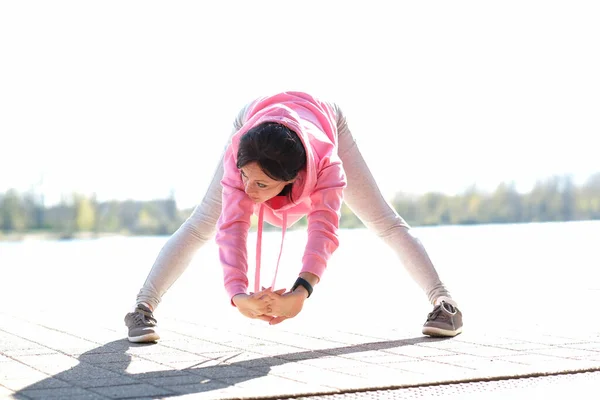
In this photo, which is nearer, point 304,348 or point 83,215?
point 304,348

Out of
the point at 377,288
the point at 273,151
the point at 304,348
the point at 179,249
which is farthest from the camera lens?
the point at 377,288

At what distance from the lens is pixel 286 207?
2.98 metres

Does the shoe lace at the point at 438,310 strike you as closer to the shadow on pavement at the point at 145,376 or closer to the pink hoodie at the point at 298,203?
the shadow on pavement at the point at 145,376

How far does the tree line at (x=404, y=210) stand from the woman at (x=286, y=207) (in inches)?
636

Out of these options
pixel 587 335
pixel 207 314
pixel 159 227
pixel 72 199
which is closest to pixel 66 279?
pixel 207 314

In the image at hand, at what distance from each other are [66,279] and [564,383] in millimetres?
6174

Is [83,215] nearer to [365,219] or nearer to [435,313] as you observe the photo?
[365,219]

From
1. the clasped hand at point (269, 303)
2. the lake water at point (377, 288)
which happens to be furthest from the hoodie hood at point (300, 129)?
the lake water at point (377, 288)

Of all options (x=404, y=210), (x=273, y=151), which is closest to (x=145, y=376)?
(x=273, y=151)

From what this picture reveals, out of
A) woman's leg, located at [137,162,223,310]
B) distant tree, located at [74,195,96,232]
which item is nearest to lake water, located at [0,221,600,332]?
woman's leg, located at [137,162,223,310]

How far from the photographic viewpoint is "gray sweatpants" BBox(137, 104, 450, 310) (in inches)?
140

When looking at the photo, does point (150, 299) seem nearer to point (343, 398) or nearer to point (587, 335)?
point (343, 398)

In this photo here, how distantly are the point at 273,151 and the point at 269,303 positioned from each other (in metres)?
0.48

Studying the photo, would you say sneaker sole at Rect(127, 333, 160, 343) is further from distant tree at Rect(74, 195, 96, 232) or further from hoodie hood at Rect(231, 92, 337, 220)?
distant tree at Rect(74, 195, 96, 232)
